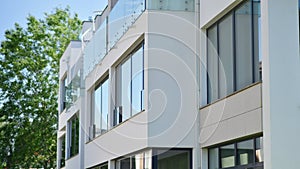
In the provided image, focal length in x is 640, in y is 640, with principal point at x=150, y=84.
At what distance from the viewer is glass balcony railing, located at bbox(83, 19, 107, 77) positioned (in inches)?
854

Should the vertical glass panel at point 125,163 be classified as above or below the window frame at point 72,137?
below

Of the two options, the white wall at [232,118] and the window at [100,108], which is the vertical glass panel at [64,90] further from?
the white wall at [232,118]

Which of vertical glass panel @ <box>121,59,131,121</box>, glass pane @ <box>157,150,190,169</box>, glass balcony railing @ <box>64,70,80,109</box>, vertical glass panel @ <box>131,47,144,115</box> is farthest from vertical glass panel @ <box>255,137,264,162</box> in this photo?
glass balcony railing @ <box>64,70,80,109</box>

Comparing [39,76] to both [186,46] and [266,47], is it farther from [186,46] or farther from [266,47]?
[266,47]

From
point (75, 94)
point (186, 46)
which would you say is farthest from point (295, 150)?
point (75, 94)

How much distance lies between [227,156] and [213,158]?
91cm

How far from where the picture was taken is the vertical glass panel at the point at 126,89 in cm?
1856

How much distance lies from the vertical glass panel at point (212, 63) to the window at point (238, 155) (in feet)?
4.40

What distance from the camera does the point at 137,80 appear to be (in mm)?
17422

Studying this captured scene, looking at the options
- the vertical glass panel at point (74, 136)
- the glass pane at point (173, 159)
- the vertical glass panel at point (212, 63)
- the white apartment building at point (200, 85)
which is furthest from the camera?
the vertical glass panel at point (74, 136)

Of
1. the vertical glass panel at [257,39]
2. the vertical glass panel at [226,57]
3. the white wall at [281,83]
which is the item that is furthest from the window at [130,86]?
the white wall at [281,83]

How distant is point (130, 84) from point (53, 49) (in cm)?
2607

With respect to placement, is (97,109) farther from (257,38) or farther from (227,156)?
(257,38)

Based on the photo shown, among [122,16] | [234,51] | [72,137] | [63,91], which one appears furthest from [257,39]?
[63,91]
